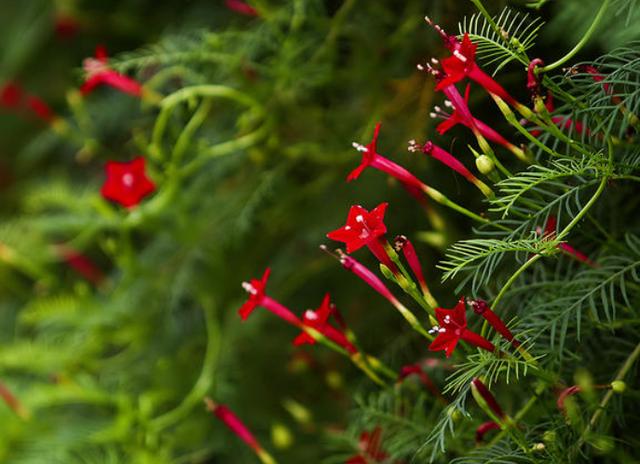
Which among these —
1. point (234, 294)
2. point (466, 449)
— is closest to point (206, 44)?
point (234, 294)

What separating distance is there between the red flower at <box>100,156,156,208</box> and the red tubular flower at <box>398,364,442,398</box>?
378 millimetres

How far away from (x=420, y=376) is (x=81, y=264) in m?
0.77

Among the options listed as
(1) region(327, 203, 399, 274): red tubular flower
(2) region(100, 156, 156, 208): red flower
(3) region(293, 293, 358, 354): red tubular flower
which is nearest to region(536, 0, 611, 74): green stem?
(1) region(327, 203, 399, 274): red tubular flower

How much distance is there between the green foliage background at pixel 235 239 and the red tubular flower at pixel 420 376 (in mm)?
26

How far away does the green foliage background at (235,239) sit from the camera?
0.92 meters

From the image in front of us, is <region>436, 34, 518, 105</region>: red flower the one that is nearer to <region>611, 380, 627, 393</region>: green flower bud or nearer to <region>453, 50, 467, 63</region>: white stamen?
<region>453, 50, 467, 63</region>: white stamen

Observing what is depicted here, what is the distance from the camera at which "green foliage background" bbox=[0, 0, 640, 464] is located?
92 cm

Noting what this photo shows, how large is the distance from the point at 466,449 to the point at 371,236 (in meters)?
0.23

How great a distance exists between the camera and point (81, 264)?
1313 mm

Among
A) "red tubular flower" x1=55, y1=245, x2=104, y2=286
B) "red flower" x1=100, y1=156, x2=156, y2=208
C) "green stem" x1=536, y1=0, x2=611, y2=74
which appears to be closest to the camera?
"green stem" x1=536, y1=0, x2=611, y2=74

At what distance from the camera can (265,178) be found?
1006mm

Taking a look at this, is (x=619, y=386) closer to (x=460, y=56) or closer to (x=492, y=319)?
(x=492, y=319)

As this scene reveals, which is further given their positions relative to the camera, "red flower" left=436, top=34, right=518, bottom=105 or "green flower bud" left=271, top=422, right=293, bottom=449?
"green flower bud" left=271, top=422, right=293, bottom=449

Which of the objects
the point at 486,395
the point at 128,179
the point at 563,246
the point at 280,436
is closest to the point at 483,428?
the point at 486,395
